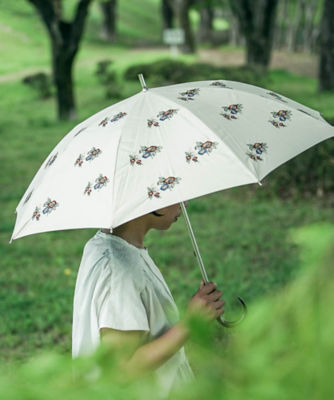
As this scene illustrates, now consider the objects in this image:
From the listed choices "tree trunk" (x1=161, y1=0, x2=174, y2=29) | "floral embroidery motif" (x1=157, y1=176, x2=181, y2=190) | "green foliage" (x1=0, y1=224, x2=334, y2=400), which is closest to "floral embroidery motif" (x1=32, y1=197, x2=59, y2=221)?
"floral embroidery motif" (x1=157, y1=176, x2=181, y2=190)

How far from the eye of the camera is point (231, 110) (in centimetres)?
250

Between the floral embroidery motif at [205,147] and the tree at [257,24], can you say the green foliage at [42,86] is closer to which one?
the tree at [257,24]

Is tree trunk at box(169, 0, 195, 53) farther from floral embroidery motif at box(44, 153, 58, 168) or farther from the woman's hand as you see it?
the woman's hand

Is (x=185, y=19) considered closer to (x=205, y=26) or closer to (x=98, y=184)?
(x=205, y=26)

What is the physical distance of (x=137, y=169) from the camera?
219 cm

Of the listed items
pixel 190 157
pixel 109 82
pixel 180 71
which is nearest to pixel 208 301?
pixel 190 157

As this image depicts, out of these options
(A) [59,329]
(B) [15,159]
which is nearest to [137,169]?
(A) [59,329]

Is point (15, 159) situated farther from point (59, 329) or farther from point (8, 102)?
point (8, 102)

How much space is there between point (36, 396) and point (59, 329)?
13.8 ft

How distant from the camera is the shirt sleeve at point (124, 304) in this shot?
197 cm

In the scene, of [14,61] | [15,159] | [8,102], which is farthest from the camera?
[14,61]

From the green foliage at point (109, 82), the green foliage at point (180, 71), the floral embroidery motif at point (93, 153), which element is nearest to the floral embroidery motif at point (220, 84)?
the floral embroidery motif at point (93, 153)

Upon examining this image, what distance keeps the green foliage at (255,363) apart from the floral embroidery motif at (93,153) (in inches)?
53.8

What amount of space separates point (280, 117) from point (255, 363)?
71.4 inches
